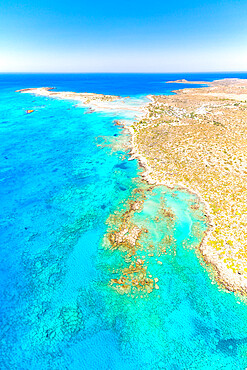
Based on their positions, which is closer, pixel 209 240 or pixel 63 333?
pixel 63 333

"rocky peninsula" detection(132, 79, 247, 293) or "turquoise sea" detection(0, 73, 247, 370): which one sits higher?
"rocky peninsula" detection(132, 79, 247, 293)

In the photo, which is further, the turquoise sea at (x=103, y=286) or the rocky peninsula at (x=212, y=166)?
the rocky peninsula at (x=212, y=166)

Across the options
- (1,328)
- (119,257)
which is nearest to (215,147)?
(119,257)

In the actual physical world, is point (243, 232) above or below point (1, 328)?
above

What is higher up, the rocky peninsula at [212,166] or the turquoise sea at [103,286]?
the rocky peninsula at [212,166]

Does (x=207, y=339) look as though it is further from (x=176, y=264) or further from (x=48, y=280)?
(x=48, y=280)

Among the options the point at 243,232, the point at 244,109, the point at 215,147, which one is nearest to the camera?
the point at 243,232

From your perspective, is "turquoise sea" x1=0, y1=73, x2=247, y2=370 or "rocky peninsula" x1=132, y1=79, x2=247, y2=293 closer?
"turquoise sea" x1=0, y1=73, x2=247, y2=370

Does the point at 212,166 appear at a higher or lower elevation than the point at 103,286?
higher
